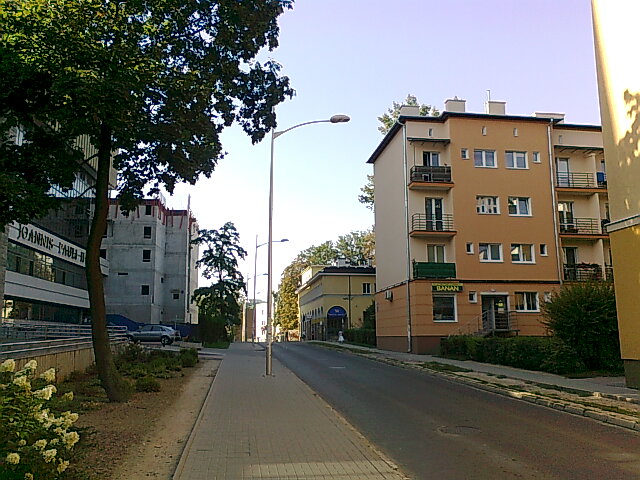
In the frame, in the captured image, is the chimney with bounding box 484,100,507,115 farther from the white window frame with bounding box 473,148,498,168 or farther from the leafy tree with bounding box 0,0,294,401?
the leafy tree with bounding box 0,0,294,401

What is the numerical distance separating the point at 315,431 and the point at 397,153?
30.9 meters

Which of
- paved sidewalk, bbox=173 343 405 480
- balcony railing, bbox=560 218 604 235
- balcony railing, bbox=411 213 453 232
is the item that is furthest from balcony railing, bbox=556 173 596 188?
paved sidewalk, bbox=173 343 405 480

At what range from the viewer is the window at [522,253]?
37.2 meters

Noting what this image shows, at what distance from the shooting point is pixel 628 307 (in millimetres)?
16578

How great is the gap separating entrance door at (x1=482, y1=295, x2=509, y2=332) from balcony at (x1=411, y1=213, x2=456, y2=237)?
4521mm

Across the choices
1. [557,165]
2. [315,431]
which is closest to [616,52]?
[315,431]

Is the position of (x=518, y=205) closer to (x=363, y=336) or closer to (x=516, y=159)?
(x=516, y=159)

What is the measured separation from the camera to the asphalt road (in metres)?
7.66

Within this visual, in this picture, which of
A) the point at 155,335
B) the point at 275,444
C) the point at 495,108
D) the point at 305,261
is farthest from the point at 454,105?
the point at 305,261

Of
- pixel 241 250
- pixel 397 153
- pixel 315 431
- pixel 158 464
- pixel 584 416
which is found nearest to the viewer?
pixel 158 464

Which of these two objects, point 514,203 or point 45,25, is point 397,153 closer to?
point 514,203

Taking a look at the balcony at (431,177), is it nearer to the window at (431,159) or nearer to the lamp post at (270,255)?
the window at (431,159)

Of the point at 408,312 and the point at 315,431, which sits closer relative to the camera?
the point at 315,431

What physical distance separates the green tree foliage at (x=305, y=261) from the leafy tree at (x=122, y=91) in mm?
71933
